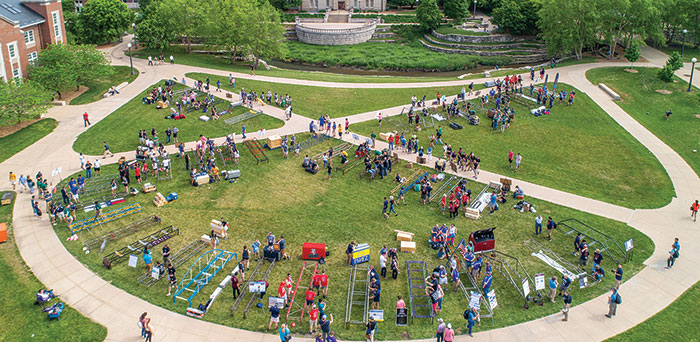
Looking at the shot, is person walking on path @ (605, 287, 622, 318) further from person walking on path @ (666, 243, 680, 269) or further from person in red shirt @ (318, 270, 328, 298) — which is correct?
person in red shirt @ (318, 270, 328, 298)

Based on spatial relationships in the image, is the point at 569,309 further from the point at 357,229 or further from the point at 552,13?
the point at 552,13

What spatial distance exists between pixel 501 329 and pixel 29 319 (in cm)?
2442

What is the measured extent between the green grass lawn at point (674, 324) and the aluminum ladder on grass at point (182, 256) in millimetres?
23826

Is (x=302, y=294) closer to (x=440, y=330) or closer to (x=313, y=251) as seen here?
(x=313, y=251)

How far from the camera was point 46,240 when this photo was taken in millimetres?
→ 35594

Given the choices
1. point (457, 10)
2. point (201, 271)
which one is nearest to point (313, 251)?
point (201, 271)

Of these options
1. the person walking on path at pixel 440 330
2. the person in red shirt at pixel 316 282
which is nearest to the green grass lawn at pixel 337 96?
the person in red shirt at pixel 316 282

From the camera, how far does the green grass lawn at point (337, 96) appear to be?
60125 millimetres

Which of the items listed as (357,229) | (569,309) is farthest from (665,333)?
(357,229)

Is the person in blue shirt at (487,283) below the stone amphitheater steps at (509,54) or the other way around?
below

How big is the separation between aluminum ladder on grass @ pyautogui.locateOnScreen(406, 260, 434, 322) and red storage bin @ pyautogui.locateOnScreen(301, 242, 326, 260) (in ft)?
17.1

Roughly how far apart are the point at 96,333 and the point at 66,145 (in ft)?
93.5

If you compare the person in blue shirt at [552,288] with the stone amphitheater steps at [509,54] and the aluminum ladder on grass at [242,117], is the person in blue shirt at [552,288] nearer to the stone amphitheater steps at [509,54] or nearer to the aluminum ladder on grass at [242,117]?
the aluminum ladder on grass at [242,117]

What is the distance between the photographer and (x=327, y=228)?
1490 inches
